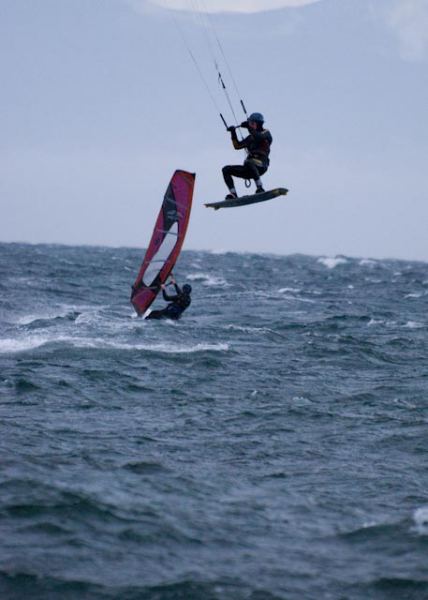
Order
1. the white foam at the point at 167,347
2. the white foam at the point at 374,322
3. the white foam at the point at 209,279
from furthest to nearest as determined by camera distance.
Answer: the white foam at the point at 209,279, the white foam at the point at 374,322, the white foam at the point at 167,347

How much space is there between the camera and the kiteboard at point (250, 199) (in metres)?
16.6

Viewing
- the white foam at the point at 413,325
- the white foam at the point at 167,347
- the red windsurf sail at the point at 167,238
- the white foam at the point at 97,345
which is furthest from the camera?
the white foam at the point at 413,325

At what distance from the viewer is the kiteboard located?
1658 centimetres

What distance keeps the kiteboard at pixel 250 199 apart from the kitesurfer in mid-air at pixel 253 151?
111 millimetres

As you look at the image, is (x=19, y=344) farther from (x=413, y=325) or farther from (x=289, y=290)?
(x=289, y=290)

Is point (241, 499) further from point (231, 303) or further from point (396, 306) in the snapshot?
point (396, 306)

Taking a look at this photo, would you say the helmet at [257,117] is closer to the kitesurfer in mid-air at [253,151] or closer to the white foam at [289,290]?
the kitesurfer in mid-air at [253,151]

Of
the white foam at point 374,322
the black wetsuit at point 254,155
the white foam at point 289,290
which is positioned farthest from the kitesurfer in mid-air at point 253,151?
the white foam at point 289,290

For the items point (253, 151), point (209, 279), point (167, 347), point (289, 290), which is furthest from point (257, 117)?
point (209, 279)

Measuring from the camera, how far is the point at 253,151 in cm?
1652

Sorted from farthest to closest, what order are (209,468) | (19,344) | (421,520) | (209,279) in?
1. (209,279)
2. (19,344)
3. (209,468)
4. (421,520)

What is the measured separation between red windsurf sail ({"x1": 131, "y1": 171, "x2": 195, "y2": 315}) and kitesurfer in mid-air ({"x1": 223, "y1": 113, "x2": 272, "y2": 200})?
5.54m

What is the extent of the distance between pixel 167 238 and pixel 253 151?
7.14m

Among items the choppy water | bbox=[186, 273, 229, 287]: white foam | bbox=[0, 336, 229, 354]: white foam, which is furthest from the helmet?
bbox=[186, 273, 229, 287]: white foam
